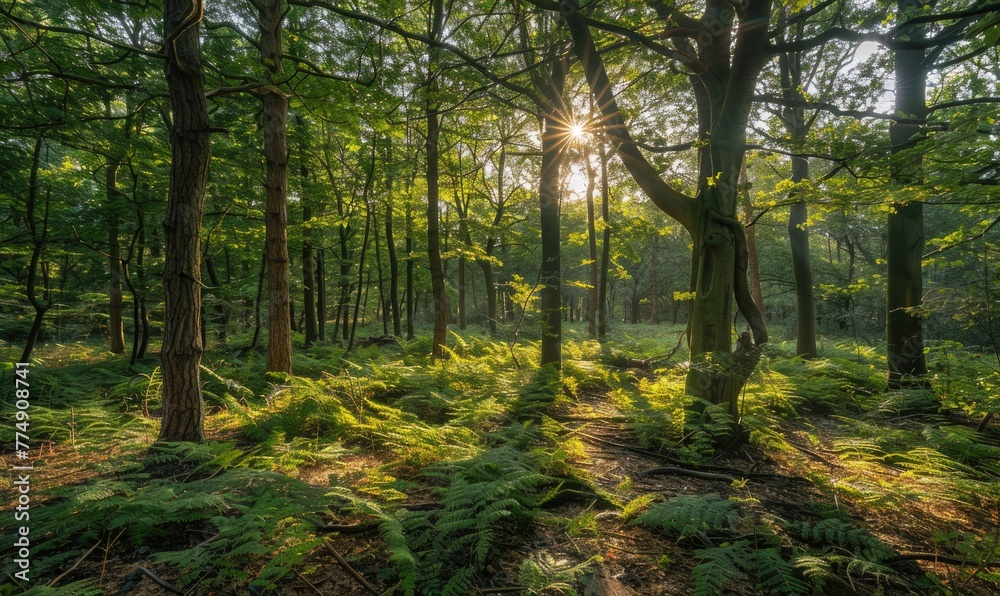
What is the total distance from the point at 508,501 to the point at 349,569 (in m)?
1.01

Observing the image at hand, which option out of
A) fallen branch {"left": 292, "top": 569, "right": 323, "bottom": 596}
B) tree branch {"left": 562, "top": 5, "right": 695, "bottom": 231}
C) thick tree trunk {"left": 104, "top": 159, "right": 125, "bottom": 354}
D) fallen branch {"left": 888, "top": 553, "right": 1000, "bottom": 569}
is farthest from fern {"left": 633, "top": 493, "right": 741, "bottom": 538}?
thick tree trunk {"left": 104, "top": 159, "right": 125, "bottom": 354}

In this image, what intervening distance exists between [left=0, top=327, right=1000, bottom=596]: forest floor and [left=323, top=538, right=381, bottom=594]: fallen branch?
0.02m

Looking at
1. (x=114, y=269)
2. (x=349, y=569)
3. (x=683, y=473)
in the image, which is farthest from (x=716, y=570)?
(x=114, y=269)

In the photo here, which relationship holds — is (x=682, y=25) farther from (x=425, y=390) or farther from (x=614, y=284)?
(x=614, y=284)

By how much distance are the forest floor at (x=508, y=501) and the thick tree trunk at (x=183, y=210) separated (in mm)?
856

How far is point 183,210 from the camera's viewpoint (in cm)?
366

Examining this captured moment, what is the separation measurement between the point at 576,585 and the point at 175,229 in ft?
15.1

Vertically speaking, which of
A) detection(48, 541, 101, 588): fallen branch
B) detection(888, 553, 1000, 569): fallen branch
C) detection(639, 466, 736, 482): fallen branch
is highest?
detection(48, 541, 101, 588): fallen branch

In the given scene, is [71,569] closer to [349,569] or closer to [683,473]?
[349,569]

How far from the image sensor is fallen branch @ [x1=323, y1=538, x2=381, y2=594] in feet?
6.84

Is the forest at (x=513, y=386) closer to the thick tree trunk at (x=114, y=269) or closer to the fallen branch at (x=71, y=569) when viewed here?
the fallen branch at (x=71, y=569)

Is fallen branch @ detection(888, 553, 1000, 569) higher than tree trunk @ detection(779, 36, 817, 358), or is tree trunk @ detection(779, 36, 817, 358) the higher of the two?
tree trunk @ detection(779, 36, 817, 358)

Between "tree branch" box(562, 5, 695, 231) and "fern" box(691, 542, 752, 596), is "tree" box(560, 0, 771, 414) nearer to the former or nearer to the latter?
"tree branch" box(562, 5, 695, 231)

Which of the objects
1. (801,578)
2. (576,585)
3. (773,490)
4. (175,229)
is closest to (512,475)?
(576,585)
